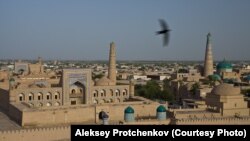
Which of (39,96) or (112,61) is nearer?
(39,96)

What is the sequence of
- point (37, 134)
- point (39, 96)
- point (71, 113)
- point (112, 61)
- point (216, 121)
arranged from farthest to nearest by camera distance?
1. point (112, 61)
2. point (39, 96)
3. point (71, 113)
4. point (216, 121)
5. point (37, 134)

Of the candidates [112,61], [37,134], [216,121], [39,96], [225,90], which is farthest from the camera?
[112,61]

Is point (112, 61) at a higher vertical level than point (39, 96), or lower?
higher

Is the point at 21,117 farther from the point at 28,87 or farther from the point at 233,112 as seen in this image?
the point at 233,112

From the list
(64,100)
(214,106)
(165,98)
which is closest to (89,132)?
(214,106)

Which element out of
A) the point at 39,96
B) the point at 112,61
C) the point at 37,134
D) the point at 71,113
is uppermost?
the point at 112,61

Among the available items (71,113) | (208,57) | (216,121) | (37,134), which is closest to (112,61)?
(71,113)

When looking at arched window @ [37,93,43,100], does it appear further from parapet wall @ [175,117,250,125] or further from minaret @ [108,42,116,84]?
parapet wall @ [175,117,250,125]

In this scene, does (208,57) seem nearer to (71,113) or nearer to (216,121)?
(216,121)

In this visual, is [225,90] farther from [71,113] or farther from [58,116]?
[58,116]
